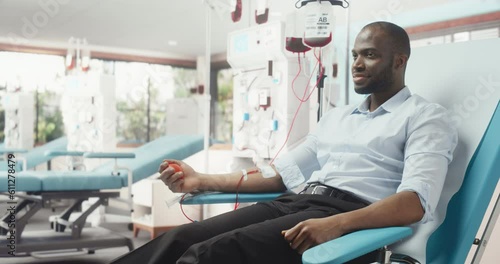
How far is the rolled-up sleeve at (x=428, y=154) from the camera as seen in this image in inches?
52.8

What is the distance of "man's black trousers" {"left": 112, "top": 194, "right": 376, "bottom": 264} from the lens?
123 cm

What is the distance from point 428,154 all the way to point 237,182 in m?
0.68

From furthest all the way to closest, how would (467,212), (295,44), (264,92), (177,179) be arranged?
(264,92)
(295,44)
(177,179)
(467,212)

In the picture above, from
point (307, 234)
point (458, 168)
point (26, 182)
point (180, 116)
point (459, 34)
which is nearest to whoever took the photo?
point (307, 234)

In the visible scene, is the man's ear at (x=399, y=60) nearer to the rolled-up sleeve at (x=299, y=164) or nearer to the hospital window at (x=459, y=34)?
the rolled-up sleeve at (x=299, y=164)

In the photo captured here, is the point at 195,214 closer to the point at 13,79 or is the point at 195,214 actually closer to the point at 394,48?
the point at 394,48

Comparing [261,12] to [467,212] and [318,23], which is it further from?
[467,212]

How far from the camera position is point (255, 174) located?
1.82 m

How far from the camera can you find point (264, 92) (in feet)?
9.98

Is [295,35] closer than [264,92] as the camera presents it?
Yes

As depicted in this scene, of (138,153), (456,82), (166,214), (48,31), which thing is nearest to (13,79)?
(48,31)

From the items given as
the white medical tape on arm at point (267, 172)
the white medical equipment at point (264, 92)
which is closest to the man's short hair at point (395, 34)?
the white medical tape on arm at point (267, 172)

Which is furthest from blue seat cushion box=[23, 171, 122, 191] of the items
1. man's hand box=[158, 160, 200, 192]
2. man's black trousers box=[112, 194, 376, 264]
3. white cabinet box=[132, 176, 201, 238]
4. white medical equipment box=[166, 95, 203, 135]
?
white medical equipment box=[166, 95, 203, 135]

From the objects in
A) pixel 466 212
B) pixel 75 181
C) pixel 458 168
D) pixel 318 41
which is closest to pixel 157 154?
pixel 75 181
